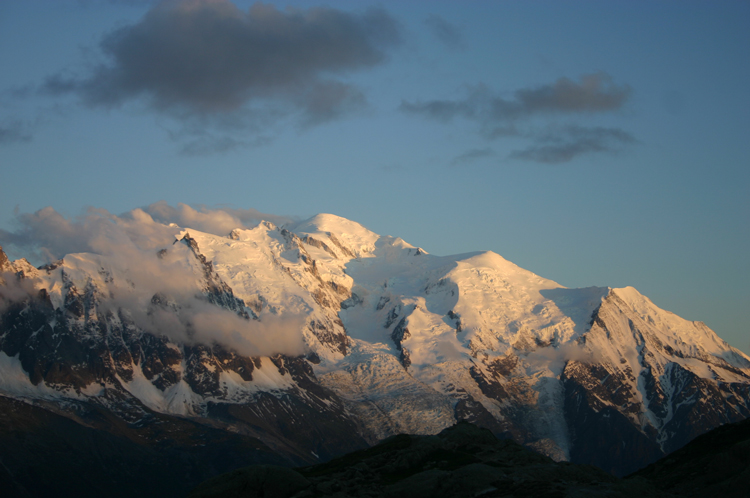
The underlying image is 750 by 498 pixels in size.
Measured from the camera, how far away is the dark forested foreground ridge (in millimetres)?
115375

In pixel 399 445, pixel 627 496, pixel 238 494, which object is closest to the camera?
pixel 627 496

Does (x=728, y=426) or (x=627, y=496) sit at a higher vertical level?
(x=728, y=426)

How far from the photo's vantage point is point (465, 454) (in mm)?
151750

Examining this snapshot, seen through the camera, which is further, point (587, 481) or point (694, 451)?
point (694, 451)

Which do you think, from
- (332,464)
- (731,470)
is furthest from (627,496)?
(332,464)

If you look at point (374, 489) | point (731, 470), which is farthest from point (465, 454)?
point (731, 470)

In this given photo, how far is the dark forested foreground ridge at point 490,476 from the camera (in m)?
115

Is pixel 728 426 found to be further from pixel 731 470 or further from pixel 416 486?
pixel 416 486

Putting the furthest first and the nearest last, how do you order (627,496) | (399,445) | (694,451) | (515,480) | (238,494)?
(399,445) < (694,451) < (238,494) < (515,480) < (627,496)

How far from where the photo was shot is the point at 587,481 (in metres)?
123

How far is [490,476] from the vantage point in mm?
121000

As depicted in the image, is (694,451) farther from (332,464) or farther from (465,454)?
(332,464)

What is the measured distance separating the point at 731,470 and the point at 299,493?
6391 centimetres

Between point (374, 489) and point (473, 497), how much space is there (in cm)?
1952
